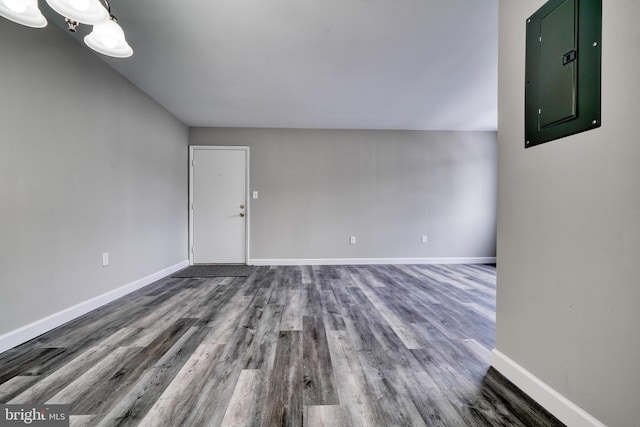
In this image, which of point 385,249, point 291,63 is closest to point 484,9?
point 291,63

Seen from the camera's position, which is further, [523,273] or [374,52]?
[374,52]

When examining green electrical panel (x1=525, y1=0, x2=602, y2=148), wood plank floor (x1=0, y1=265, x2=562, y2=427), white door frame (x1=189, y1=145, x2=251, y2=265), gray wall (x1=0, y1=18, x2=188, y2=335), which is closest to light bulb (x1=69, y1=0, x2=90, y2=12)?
gray wall (x1=0, y1=18, x2=188, y2=335)

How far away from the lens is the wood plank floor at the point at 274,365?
43.5 inches

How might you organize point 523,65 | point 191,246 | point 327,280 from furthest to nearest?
1. point 191,246
2. point 327,280
3. point 523,65

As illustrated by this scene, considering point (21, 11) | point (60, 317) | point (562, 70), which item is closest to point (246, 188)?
point (60, 317)

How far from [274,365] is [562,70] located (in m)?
2.02

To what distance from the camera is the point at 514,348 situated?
1316 millimetres

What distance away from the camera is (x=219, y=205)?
4215 mm

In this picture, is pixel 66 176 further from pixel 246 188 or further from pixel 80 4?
pixel 246 188

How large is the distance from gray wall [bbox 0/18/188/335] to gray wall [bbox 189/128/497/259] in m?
1.60

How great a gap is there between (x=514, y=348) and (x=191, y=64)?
3310mm

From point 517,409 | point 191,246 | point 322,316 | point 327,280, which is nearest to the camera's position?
point 517,409

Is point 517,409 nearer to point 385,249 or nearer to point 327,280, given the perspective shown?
point 327,280

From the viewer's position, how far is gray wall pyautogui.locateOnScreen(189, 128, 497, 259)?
14.0ft
